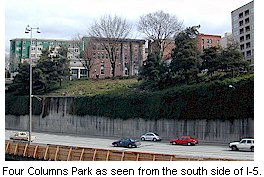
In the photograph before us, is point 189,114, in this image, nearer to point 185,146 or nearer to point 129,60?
point 185,146

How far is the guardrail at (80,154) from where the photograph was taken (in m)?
18.2

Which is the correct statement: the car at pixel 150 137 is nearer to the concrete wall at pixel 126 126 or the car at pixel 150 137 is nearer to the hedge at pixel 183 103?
the concrete wall at pixel 126 126

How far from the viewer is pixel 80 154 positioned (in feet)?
69.5

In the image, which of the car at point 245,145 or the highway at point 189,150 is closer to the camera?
the highway at point 189,150

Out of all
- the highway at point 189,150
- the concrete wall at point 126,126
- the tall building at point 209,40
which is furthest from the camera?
the tall building at point 209,40

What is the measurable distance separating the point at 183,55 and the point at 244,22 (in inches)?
1389

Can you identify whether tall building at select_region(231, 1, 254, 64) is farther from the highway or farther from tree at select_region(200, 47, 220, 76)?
the highway

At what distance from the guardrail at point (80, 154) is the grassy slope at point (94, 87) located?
26843mm

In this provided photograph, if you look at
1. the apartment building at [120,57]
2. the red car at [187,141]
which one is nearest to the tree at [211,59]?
the red car at [187,141]

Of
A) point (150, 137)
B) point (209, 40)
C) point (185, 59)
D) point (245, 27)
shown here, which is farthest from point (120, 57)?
point (150, 137)

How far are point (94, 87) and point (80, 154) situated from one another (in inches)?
1439

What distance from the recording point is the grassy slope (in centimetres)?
5363

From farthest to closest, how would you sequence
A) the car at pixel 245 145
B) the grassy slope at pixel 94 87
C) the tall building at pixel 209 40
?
the tall building at pixel 209 40, the grassy slope at pixel 94 87, the car at pixel 245 145

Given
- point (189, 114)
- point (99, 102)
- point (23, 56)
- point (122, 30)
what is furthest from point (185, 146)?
point (23, 56)
